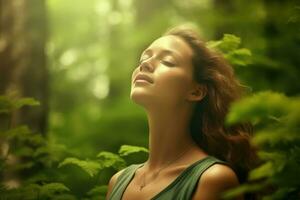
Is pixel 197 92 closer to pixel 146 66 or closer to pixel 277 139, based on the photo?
pixel 146 66

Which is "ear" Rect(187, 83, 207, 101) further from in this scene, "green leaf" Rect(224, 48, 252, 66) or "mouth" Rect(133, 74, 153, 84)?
"green leaf" Rect(224, 48, 252, 66)

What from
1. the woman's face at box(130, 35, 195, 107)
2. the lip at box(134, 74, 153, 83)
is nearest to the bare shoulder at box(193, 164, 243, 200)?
the woman's face at box(130, 35, 195, 107)

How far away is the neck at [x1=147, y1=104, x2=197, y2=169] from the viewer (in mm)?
3064

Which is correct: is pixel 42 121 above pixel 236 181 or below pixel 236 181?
below

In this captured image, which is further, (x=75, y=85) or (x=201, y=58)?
(x=75, y=85)

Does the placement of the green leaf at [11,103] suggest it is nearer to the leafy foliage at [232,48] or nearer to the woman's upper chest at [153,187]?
the woman's upper chest at [153,187]

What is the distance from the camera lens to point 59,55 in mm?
14211

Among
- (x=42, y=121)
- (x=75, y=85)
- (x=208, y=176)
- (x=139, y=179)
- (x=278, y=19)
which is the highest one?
(x=278, y=19)

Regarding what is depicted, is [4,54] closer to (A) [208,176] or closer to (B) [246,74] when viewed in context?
(B) [246,74]

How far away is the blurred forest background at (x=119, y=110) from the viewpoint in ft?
7.68

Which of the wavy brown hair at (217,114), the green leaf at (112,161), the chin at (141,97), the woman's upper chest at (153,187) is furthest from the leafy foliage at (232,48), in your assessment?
the woman's upper chest at (153,187)

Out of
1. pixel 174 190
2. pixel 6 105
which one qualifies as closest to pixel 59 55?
pixel 6 105

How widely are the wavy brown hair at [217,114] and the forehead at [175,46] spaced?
3 cm

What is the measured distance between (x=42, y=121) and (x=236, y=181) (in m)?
3.08
